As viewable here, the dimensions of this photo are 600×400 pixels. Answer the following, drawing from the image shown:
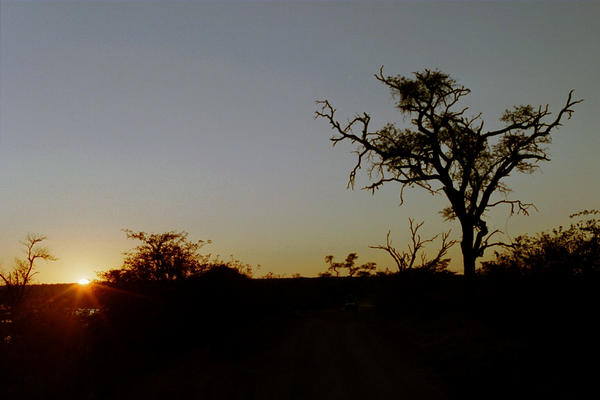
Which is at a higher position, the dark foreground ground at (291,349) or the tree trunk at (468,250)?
the tree trunk at (468,250)

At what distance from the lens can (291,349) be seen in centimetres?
1672

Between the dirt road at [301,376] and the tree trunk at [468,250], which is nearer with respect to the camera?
the dirt road at [301,376]

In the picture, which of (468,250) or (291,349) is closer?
(291,349)

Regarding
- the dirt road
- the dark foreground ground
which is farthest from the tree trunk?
the dirt road

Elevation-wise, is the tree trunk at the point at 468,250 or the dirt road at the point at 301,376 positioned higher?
the tree trunk at the point at 468,250

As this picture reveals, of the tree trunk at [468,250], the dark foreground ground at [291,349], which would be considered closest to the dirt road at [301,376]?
the dark foreground ground at [291,349]

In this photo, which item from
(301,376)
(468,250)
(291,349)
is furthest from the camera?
(468,250)

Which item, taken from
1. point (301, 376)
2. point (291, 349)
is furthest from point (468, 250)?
point (301, 376)

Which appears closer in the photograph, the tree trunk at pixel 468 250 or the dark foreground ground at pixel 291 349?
the dark foreground ground at pixel 291 349

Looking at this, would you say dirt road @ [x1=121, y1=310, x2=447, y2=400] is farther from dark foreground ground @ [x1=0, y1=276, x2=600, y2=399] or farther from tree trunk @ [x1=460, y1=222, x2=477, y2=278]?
tree trunk @ [x1=460, y1=222, x2=477, y2=278]

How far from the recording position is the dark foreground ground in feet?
33.7

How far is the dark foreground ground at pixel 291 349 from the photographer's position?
10266mm

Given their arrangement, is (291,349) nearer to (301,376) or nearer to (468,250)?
(301,376)

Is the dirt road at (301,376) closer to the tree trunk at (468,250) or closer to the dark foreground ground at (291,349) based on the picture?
the dark foreground ground at (291,349)
